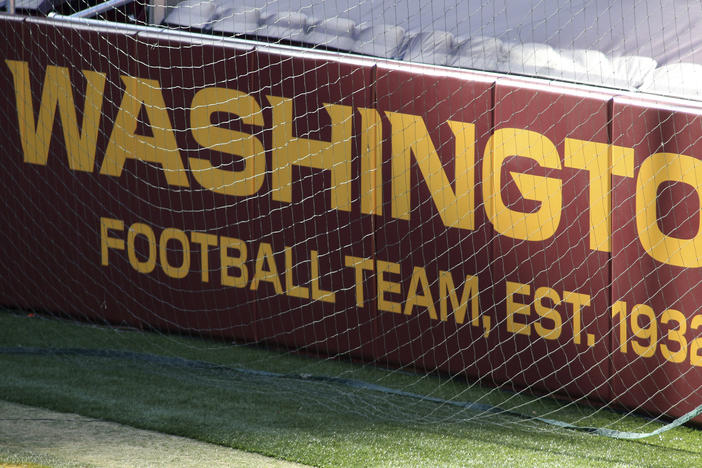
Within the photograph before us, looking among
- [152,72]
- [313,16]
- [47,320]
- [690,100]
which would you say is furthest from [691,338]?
[47,320]

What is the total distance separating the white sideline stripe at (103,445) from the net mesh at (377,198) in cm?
83

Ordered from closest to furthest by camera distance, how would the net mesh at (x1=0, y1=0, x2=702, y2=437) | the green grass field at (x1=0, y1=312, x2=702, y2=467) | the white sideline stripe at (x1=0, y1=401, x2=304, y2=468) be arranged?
1. the white sideline stripe at (x1=0, y1=401, x2=304, y2=468)
2. the green grass field at (x1=0, y1=312, x2=702, y2=467)
3. the net mesh at (x1=0, y1=0, x2=702, y2=437)

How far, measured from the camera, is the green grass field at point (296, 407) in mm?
5199

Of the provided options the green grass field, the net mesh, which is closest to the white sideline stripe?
the green grass field

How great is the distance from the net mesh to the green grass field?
4cm

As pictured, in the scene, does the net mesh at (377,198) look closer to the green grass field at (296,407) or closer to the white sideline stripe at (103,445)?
the green grass field at (296,407)

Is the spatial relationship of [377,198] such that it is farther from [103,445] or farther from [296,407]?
[103,445]

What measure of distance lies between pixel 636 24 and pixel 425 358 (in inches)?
76.6

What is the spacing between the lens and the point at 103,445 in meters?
5.25

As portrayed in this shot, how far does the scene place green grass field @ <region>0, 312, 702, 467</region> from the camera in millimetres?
5199

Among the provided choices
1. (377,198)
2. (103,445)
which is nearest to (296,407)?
(103,445)

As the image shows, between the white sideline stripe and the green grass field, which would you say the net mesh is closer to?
the green grass field

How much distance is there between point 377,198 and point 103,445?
197cm

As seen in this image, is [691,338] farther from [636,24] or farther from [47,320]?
[47,320]
